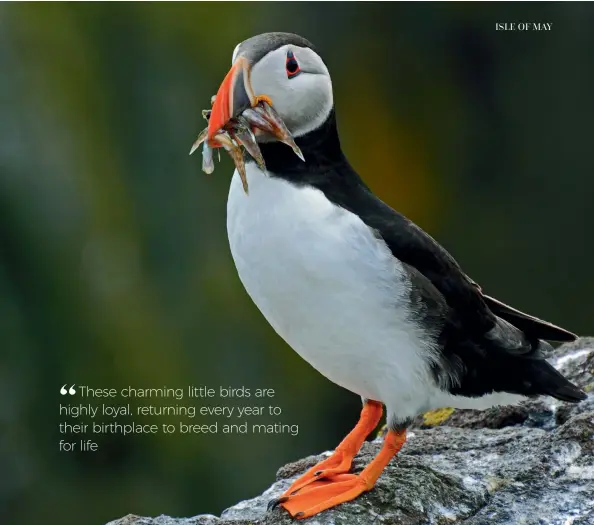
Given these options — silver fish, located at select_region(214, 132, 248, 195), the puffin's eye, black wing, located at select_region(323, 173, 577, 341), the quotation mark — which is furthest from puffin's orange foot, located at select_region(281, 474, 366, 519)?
the quotation mark

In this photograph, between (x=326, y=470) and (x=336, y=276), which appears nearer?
(x=336, y=276)

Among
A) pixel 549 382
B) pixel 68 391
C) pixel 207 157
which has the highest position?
pixel 207 157

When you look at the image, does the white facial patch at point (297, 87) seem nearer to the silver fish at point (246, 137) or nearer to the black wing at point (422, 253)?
the silver fish at point (246, 137)

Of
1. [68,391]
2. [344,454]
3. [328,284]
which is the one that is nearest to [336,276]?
[328,284]

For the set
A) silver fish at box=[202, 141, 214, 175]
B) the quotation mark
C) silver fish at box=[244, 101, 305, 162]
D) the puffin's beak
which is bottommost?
the quotation mark

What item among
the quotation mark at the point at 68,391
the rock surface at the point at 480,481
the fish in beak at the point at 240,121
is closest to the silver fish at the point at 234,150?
the fish in beak at the point at 240,121

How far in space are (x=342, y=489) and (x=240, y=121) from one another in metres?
1.28

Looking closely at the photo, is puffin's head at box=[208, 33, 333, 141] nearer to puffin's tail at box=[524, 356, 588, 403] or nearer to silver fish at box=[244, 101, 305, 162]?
silver fish at box=[244, 101, 305, 162]

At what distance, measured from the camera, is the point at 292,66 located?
10.1 feet

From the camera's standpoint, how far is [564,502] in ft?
10.7

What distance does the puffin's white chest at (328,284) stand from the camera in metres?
3.09

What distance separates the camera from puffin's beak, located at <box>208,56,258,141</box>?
2951 millimetres

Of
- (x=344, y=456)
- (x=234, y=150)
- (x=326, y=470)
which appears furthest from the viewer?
(x=344, y=456)

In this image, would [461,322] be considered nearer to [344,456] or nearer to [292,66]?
[344,456]
